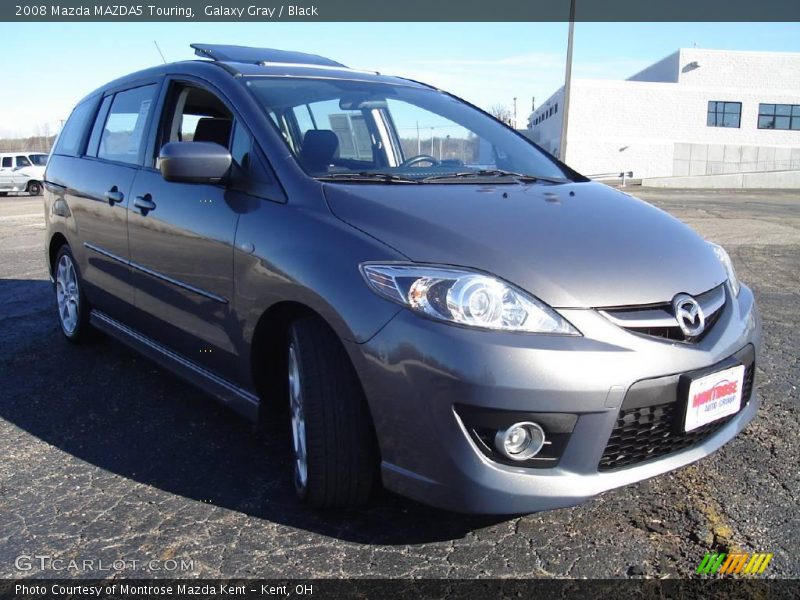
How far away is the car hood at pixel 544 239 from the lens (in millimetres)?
2258

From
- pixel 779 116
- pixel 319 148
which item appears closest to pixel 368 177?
pixel 319 148

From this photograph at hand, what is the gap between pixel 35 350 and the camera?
482cm

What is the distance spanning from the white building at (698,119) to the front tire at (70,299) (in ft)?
134

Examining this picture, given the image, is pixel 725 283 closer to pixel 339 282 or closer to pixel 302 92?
pixel 339 282

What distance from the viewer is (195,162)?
2822 millimetres

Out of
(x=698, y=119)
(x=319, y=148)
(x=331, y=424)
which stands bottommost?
(x=331, y=424)

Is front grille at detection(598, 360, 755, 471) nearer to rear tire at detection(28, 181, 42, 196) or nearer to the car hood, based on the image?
the car hood

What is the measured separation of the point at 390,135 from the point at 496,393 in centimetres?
194

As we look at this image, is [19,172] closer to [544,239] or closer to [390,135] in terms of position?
[390,135]

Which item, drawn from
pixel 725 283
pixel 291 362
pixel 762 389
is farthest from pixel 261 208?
pixel 762 389

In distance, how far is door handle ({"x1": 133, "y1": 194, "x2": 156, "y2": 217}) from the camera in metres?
3.45

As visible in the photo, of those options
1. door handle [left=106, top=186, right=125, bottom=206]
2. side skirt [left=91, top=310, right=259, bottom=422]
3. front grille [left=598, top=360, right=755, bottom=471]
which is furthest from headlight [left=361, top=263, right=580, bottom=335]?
door handle [left=106, top=186, right=125, bottom=206]

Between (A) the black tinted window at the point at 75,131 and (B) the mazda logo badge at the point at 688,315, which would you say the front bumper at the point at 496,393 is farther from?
(A) the black tinted window at the point at 75,131

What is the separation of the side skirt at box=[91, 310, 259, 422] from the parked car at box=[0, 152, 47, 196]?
25.1 meters
